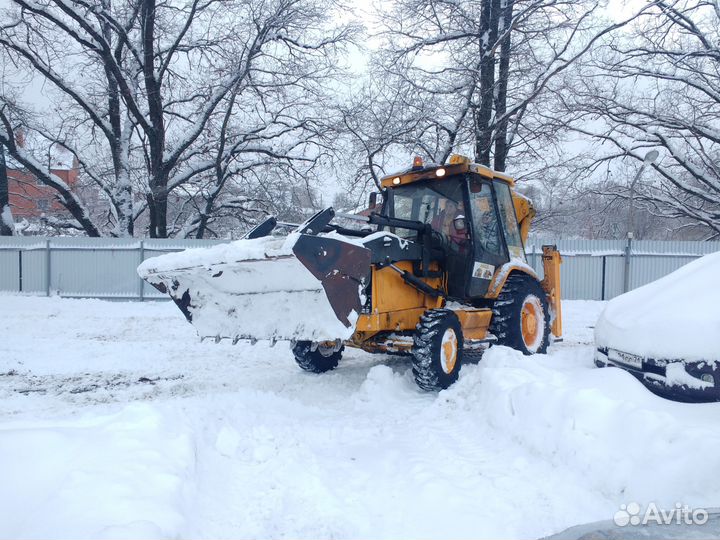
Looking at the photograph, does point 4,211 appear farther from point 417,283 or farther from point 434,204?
point 417,283

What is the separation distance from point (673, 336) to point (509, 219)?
385 centimetres

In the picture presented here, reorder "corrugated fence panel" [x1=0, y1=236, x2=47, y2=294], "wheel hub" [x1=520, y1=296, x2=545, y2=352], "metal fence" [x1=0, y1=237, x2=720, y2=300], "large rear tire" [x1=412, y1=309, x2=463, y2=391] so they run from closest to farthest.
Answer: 1. "large rear tire" [x1=412, y1=309, x2=463, y2=391]
2. "wheel hub" [x1=520, y1=296, x2=545, y2=352]
3. "metal fence" [x1=0, y1=237, x2=720, y2=300]
4. "corrugated fence panel" [x1=0, y1=236, x2=47, y2=294]

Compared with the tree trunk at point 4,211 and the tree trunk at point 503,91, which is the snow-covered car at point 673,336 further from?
the tree trunk at point 4,211

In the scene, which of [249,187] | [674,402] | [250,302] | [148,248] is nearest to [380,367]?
[250,302]

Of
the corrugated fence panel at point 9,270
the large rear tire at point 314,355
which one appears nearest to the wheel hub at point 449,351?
the large rear tire at point 314,355

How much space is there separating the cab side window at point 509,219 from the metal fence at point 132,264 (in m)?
7.80

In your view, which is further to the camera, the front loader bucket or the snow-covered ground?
the front loader bucket

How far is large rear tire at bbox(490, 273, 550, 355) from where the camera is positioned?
714 cm

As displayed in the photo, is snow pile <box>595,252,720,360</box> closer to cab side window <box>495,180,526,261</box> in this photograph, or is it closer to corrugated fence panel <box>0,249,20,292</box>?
cab side window <box>495,180,526,261</box>

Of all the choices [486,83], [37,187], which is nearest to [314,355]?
[486,83]

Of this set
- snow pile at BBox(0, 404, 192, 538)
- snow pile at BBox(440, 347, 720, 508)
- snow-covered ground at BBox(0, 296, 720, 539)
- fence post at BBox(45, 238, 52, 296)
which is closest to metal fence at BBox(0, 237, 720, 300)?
fence post at BBox(45, 238, 52, 296)

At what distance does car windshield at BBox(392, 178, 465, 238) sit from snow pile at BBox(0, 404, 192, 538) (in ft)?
13.8

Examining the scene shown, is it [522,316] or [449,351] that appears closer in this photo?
[449,351]

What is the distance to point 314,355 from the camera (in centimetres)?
728
